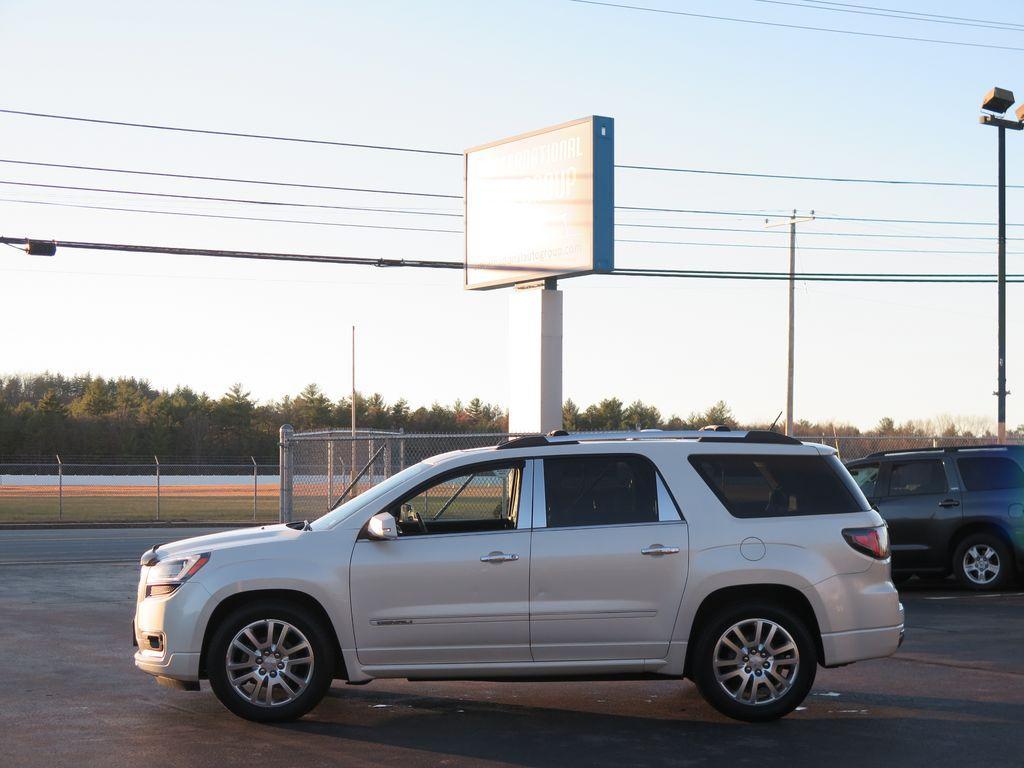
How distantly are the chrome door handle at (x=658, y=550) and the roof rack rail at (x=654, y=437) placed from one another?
33.4 inches

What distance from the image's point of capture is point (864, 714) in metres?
8.51

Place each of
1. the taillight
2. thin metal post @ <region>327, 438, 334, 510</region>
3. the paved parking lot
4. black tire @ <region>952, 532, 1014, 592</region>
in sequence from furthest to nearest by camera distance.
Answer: thin metal post @ <region>327, 438, 334, 510</region> → black tire @ <region>952, 532, 1014, 592</region> → the taillight → the paved parking lot

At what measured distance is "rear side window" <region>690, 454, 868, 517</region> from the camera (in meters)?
8.65

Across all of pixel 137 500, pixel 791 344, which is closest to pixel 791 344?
pixel 791 344

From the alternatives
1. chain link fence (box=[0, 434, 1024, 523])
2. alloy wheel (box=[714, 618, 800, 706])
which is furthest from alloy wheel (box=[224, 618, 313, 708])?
chain link fence (box=[0, 434, 1024, 523])

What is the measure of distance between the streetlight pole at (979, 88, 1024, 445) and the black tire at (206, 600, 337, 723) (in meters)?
20.8

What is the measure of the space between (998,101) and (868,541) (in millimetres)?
19824

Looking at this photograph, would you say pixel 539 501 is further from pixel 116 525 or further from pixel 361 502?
pixel 116 525

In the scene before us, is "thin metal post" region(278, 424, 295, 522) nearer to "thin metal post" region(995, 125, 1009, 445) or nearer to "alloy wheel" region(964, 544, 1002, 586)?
"alloy wheel" region(964, 544, 1002, 586)

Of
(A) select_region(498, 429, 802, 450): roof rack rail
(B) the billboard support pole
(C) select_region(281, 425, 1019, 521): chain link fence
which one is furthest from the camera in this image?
(B) the billboard support pole

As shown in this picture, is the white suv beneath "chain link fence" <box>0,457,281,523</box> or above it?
above

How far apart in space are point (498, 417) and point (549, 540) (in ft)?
234

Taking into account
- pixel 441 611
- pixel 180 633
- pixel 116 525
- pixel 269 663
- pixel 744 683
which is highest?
pixel 441 611

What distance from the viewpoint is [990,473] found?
16125 millimetres
